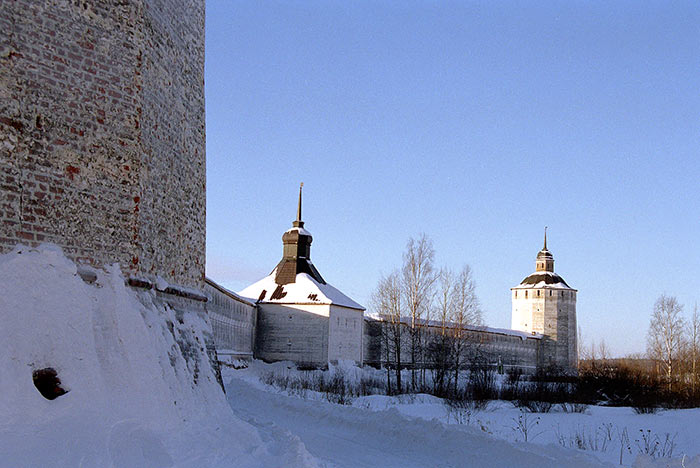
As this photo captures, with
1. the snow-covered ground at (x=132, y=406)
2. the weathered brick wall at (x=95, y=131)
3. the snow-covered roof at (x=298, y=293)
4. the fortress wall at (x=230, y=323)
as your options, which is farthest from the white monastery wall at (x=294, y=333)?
the weathered brick wall at (x=95, y=131)

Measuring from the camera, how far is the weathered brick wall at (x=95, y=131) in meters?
6.19

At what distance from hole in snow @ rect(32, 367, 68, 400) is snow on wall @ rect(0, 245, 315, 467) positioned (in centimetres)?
4

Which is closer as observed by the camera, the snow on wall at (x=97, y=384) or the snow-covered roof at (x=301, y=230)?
the snow on wall at (x=97, y=384)

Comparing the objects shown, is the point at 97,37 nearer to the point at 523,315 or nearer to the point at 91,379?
the point at 91,379

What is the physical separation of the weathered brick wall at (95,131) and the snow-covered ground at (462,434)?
3039 mm

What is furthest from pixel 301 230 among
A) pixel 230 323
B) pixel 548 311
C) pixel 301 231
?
pixel 548 311

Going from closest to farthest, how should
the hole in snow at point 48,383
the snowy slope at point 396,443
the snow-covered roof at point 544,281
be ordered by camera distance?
the hole in snow at point 48,383 → the snowy slope at point 396,443 → the snow-covered roof at point 544,281

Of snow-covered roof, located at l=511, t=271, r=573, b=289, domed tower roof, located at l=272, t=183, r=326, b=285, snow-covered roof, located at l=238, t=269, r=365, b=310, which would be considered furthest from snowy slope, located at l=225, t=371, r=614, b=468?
snow-covered roof, located at l=511, t=271, r=573, b=289

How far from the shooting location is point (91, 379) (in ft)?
19.3

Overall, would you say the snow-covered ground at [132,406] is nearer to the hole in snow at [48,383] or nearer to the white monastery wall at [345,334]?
the hole in snow at [48,383]

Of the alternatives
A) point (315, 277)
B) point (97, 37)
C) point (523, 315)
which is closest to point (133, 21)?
point (97, 37)

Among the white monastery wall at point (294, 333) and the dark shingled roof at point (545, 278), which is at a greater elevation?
the dark shingled roof at point (545, 278)

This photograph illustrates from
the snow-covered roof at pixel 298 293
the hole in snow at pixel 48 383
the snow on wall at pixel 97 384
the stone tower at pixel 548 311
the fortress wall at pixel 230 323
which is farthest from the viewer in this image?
the stone tower at pixel 548 311

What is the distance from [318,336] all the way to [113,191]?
2526cm
